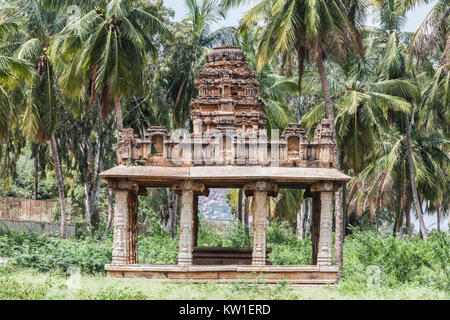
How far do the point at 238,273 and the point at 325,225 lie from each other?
2220 mm

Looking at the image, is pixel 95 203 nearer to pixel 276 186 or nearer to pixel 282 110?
pixel 282 110

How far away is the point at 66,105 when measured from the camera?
1011 inches

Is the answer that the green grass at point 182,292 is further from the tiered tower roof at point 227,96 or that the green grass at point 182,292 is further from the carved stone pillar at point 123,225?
the tiered tower roof at point 227,96

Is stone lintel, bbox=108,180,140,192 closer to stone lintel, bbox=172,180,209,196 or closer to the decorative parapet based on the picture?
the decorative parapet

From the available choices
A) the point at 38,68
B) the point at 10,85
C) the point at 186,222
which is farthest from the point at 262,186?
the point at 38,68

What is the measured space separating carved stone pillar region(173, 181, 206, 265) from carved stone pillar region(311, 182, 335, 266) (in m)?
2.75

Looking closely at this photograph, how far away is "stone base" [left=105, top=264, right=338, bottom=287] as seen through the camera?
45.9 feet

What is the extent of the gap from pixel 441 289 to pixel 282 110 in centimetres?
1518

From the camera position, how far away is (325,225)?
14.3 metres

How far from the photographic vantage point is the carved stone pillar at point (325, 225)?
14.2 meters

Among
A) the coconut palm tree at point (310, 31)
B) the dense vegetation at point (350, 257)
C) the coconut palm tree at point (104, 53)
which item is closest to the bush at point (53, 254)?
the dense vegetation at point (350, 257)

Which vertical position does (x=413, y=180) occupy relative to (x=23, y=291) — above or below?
above

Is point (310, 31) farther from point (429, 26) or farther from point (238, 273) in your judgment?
point (238, 273)

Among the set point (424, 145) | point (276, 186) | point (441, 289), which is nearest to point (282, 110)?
point (424, 145)
